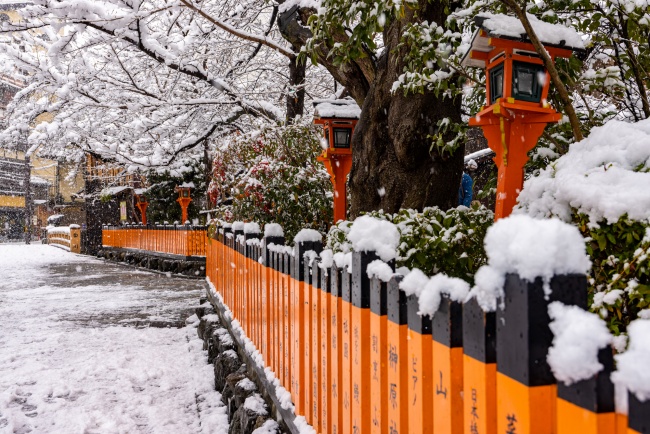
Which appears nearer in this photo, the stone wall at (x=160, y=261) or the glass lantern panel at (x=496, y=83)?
the glass lantern panel at (x=496, y=83)

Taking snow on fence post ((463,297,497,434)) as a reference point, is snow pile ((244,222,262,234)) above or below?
above

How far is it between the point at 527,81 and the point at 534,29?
34 centimetres

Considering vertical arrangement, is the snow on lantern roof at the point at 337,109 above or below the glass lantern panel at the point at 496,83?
above

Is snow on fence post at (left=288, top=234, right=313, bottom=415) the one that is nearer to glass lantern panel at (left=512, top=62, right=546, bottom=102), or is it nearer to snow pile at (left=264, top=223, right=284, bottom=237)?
snow pile at (left=264, top=223, right=284, bottom=237)

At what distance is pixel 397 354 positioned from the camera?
5.81 feet

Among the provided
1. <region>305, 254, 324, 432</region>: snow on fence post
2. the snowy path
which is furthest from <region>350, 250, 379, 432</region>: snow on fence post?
the snowy path

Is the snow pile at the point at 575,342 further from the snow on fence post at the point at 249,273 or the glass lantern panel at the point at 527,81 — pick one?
the snow on fence post at the point at 249,273

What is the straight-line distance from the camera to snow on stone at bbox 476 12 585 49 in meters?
3.41

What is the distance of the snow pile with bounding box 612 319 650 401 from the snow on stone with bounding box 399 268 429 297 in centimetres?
74

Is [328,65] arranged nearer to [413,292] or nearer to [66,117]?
[413,292]

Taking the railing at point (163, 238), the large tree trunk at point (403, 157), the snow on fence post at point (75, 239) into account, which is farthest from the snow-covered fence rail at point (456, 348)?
the snow on fence post at point (75, 239)

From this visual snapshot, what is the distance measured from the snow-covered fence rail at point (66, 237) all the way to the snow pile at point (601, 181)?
27979mm

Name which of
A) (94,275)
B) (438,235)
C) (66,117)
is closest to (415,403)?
(438,235)

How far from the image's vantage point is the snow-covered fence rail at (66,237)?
26.9 meters
